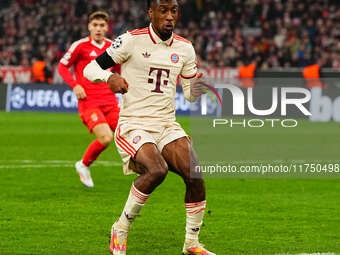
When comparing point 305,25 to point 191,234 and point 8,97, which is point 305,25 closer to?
point 8,97

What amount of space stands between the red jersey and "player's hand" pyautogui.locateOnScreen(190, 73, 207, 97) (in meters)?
4.08

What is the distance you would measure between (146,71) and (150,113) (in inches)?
13.3

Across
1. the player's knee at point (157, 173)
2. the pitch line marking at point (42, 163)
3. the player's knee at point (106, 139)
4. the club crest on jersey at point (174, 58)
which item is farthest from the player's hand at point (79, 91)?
the player's knee at point (157, 173)

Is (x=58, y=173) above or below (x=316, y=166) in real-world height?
below

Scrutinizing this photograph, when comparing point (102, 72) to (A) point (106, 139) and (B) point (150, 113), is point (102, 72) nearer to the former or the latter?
(B) point (150, 113)

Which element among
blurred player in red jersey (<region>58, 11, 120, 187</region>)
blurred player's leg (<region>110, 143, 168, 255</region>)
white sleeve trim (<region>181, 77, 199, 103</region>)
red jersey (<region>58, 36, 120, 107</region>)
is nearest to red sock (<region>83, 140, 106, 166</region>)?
blurred player in red jersey (<region>58, 11, 120, 187</region>)

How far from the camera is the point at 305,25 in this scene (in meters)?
29.9

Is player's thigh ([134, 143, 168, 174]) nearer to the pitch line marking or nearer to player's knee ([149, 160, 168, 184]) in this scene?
player's knee ([149, 160, 168, 184])

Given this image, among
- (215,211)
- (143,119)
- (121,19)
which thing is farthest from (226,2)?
(143,119)

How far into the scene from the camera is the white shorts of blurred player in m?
5.86

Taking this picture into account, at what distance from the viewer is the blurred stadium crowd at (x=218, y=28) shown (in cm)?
2820

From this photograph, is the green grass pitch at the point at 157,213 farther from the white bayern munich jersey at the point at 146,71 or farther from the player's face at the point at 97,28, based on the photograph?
the player's face at the point at 97,28

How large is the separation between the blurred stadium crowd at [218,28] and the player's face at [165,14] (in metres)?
20.1

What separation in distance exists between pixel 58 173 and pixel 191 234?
6.02 meters
